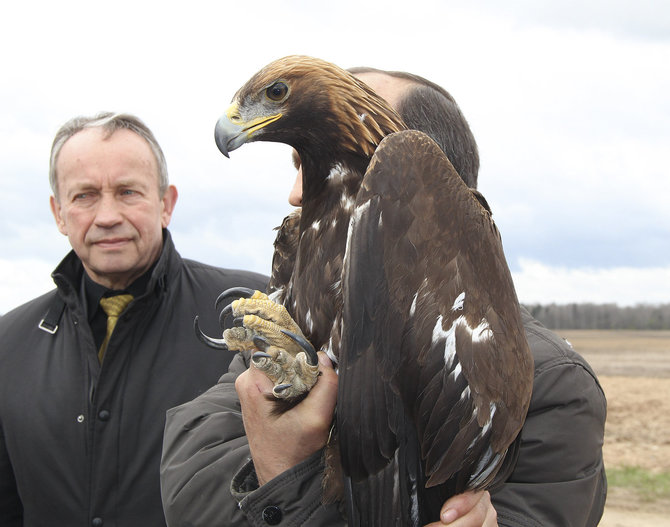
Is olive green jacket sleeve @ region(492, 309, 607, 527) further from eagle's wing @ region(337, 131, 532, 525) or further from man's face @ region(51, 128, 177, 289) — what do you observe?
man's face @ region(51, 128, 177, 289)

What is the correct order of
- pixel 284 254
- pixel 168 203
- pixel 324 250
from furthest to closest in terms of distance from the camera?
pixel 168 203 → pixel 284 254 → pixel 324 250

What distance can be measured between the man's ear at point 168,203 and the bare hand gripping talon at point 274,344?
2.31 m

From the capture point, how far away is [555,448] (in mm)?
2324

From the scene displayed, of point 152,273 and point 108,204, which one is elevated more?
point 108,204

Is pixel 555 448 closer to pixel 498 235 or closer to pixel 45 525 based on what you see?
pixel 498 235

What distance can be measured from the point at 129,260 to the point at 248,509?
94.5 inches

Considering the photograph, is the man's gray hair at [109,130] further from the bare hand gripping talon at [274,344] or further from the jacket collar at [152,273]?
the bare hand gripping talon at [274,344]

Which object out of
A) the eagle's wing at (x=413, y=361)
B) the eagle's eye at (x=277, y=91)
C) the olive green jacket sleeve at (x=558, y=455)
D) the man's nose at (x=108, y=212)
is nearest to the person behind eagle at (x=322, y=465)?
the olive green jacket sleeve at (x=558, y=455)

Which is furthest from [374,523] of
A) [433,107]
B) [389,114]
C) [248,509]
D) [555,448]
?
[433,107]

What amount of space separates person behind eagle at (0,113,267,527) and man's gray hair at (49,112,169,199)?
0.01 m

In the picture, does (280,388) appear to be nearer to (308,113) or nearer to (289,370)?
(289,370)

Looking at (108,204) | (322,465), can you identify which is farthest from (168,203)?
(322,465)

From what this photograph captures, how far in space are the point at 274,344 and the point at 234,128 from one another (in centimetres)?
89

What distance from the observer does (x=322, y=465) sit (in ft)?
7.97
